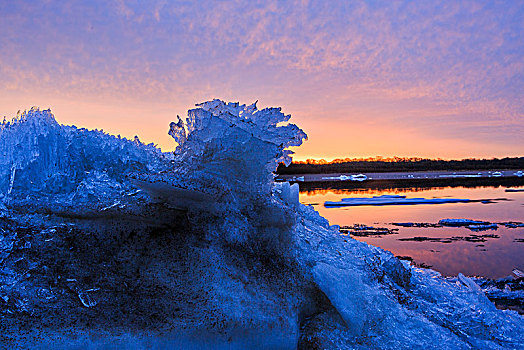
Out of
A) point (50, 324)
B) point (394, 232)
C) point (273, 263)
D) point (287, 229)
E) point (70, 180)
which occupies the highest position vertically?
point (70, 180)

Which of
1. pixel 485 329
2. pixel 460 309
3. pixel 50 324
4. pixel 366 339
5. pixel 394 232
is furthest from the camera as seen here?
pixel 394 232

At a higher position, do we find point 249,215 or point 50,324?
point 249,215

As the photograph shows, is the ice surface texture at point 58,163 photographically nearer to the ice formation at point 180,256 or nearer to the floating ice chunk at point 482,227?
the ice formation at point 180,256

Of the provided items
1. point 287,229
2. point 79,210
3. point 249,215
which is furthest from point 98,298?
point 287,229

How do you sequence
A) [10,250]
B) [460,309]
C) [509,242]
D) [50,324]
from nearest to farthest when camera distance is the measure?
[50,324] < [10,250] < [460,309] < [509,242]

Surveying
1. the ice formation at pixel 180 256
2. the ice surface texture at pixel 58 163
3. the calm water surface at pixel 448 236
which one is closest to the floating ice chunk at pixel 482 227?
the calm water surface at pixel 448 236

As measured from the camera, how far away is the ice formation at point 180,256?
1.80 m

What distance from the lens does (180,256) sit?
2.00 meters

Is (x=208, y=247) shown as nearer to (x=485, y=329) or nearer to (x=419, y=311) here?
(x=419, y=311)

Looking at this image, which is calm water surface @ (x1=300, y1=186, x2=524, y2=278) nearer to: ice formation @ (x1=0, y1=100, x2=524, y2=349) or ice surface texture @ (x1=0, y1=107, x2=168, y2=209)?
ice formation @ (x1=0, y1=100, x2=524, y2=349)

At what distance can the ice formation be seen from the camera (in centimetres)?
180

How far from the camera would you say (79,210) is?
1989 millimetres

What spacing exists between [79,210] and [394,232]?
8.07 meters

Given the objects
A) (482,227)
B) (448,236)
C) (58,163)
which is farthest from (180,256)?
(482,227)
